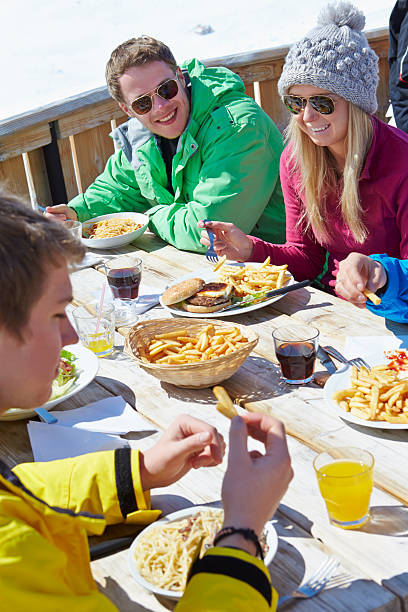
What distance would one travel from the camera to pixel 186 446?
4.53ft

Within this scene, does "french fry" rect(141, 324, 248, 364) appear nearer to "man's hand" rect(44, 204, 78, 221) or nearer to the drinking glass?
the drinking glass

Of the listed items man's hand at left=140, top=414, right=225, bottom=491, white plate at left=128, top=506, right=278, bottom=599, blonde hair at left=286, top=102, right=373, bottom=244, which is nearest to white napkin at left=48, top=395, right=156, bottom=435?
man's hand at left=140, top=414, right=225, bottom=491

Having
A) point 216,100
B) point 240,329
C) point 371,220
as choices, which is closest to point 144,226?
point 216,100

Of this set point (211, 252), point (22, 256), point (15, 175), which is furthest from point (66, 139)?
point (22, 256)

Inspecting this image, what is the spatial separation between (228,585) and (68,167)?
3681 mm

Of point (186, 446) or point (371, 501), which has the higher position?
point (186, 446)

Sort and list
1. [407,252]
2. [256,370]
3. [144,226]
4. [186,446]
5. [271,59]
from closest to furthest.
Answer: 1. [186,446]
2. [256,370]
3. [407,252]
4. [144,226]
5. [271,59]

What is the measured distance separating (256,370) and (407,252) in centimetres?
84

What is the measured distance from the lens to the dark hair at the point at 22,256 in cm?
106

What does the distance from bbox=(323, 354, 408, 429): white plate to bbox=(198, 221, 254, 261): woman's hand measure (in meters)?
0.92

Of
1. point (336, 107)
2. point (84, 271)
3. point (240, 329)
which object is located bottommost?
point (84, 271)

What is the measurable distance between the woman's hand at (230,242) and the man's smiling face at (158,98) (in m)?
0.81

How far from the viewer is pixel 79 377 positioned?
1951 millimetres

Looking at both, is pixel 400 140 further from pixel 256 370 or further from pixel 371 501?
pixel 371 501
